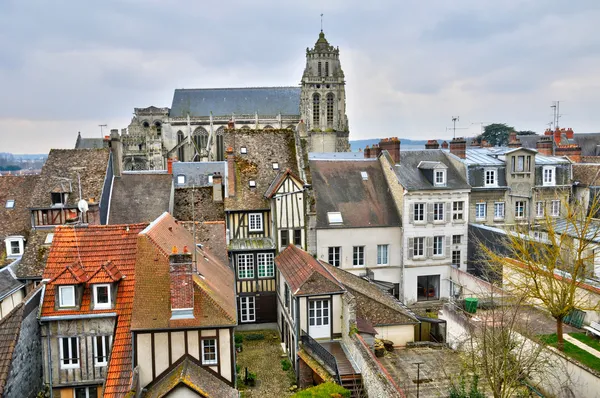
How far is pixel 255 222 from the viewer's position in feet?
78.3

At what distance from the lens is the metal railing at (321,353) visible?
14841 mm

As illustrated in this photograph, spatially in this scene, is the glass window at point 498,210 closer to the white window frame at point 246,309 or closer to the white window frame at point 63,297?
the white window frame at point 246,309

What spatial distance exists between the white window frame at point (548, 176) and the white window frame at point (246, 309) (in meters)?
18.0

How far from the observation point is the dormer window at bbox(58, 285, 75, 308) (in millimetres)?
13680

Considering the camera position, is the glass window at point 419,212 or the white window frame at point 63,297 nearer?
the white window frame at point 63,297

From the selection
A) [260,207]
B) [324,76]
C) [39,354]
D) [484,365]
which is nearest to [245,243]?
[260,207]

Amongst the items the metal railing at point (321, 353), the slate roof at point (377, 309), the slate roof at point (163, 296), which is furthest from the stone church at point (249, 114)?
the slate roof at point (163, 296)

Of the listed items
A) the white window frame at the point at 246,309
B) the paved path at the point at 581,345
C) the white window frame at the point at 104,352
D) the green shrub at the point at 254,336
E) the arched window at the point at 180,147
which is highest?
the arched window at the point at 180,147

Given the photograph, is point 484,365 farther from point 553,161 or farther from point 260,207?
point 553,161

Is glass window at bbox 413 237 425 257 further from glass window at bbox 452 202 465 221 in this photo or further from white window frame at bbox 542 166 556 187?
white window frame at bbox 542 166 556 187

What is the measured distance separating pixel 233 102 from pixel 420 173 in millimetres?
50338

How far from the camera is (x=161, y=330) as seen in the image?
12.9 meters

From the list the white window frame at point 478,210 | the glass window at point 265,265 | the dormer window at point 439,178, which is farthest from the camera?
the white window frame at point 478,210

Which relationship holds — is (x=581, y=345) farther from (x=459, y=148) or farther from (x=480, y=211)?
(x=459, y=148)
